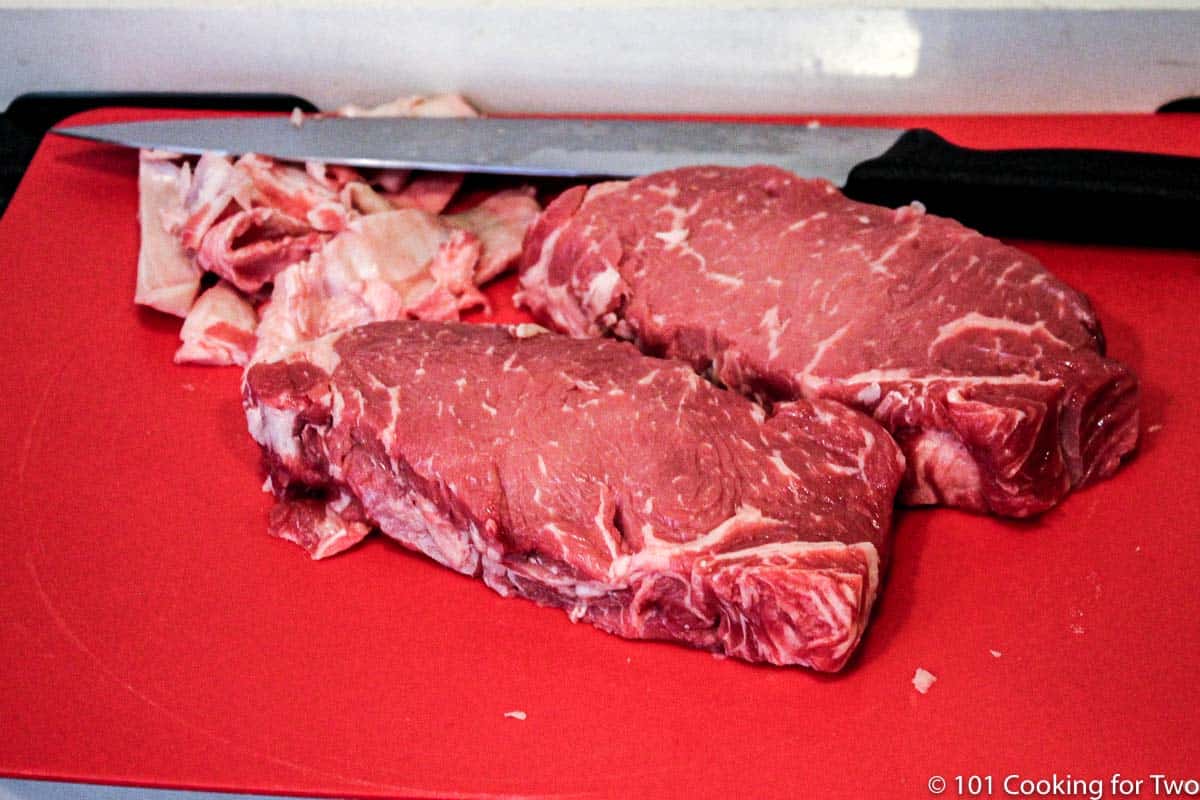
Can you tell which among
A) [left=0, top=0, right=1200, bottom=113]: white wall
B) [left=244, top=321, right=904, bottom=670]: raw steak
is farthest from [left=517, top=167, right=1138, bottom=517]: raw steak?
[left=0, top=0, right=1200, bottom=113]: white wall

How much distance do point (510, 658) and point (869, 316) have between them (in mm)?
1249

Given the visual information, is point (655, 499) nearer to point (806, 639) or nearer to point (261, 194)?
point (806, 639)

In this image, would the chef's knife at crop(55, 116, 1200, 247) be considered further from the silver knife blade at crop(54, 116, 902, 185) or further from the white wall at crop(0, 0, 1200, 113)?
the white wall at crop(0, 0, 1200, 113)

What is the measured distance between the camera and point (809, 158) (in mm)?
3721

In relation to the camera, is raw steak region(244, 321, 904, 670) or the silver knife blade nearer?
raw steak region(244, 321, 904, 670)

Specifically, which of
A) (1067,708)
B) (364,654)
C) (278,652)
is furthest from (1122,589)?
(278,652)

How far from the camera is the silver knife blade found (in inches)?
148

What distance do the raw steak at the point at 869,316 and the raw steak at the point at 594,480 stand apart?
0.16 m

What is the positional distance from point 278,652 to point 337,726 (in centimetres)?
27

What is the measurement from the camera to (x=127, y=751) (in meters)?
2.79

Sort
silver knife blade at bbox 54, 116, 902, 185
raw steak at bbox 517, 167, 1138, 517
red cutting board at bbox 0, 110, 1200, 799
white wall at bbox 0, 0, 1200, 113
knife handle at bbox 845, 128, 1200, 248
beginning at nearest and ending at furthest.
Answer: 1. red cutting board at bbox 0, 110, 1200, 799
2. raw steak at bbox 517, 167, 1138, 517
3. knife handle at bbox 845, 128, 1200, 248
4. silver knife blade at bbox 54, 116, 902, 185
5. white wall at bbox 0, 0, 1200, 113

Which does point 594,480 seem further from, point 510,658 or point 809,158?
point 809,158

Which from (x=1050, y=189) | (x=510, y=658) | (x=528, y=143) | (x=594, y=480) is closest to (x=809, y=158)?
(x=1050, y=189)

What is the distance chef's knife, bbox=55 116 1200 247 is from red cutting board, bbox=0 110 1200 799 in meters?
0.35
